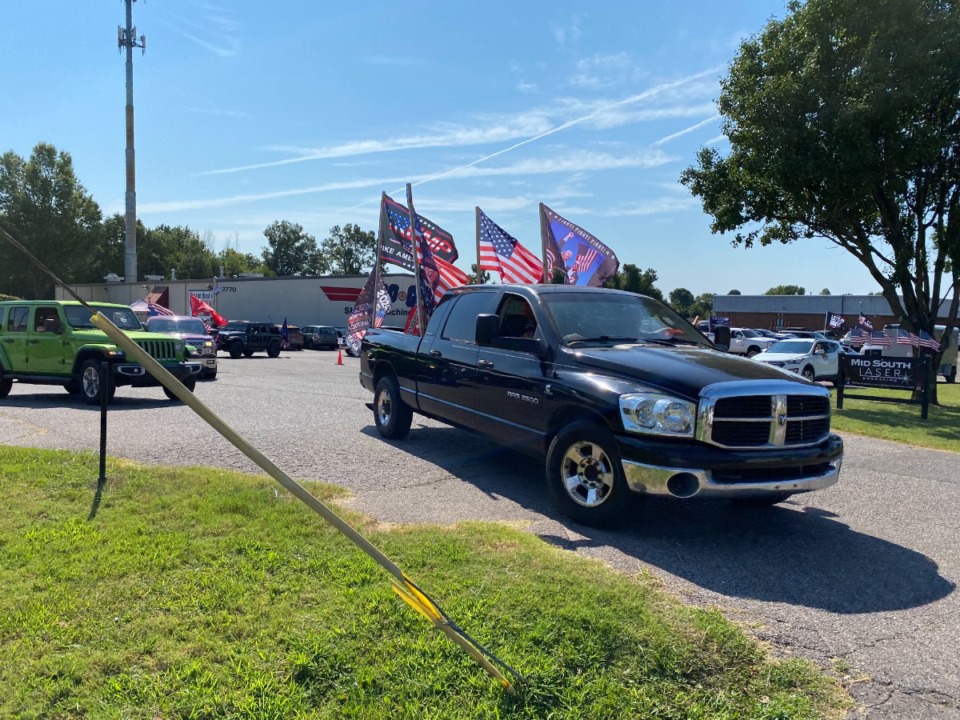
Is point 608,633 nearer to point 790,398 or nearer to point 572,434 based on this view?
point 572,434

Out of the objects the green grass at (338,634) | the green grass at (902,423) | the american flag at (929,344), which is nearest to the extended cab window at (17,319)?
the green grass at (338,634)

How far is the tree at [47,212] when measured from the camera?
6456 cm

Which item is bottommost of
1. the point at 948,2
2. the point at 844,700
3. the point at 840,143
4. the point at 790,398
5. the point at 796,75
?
the point at 844,700

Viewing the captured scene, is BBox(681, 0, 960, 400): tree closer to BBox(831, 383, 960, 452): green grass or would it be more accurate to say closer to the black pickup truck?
BBox(831, 383, 960, 452): green grass

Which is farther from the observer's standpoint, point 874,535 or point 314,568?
point 874,535

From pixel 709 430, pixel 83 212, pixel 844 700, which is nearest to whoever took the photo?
pixel 844 700

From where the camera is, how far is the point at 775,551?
4.98 meters

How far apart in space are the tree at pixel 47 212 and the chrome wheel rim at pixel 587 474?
69457mm

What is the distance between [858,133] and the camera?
1467 cm

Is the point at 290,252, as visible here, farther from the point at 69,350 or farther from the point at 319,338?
the point at 69,350

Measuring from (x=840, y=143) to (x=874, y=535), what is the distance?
1190 centimetres

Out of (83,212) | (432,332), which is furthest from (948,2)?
(83,212)

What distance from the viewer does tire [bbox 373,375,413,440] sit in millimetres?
8664

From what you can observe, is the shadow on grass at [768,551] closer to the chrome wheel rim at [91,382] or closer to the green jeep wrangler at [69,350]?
the green jeep wrangler at [69,350]
